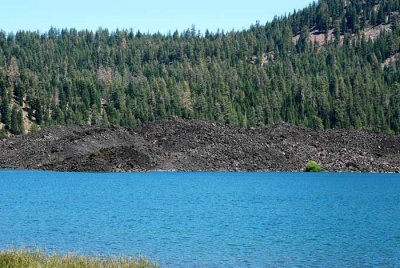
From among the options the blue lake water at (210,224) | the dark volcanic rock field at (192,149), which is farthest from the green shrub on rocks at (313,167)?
the blue lake water at (210,224)

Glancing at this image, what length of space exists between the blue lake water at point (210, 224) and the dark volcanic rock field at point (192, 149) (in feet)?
167

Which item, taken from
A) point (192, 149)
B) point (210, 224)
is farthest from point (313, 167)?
point (210, 224)

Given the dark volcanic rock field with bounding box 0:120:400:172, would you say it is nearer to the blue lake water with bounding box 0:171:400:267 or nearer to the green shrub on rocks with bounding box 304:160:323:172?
the green shrub on rocks with bounding box 304:160:323:172

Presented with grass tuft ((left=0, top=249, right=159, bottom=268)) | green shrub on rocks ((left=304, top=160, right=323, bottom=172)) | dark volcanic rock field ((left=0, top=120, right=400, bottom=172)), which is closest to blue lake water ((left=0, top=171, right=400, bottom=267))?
grass tuft ((left=0, top=249, right=159, bottom=268))

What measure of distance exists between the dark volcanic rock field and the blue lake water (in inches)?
2001

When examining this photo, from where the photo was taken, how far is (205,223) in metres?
62.0

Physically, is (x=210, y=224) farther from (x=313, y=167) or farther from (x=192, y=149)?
(x=313, y=167)

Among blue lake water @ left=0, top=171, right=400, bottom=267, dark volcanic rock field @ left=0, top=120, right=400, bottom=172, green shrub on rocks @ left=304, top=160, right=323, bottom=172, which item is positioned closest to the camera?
blue lake water @ left=0, top=171, right=400, bottom=267

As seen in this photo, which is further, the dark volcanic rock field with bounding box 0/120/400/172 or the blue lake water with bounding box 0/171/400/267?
the dark volcanic rock field with bounding box 0/120/400/172

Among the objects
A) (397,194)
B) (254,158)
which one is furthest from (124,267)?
(254,158)

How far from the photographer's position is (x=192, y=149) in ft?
553

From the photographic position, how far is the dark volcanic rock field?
16112 centimetres

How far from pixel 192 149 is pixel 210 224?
10749 centimetres

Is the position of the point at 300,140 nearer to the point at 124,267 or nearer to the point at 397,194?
the point at 397,194
